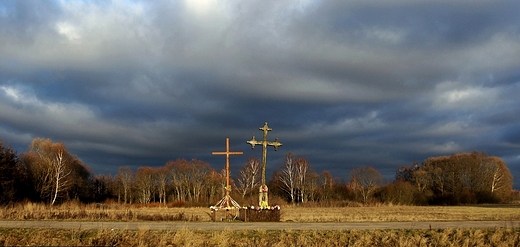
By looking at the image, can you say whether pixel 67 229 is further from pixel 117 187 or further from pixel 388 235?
pixel 117 187

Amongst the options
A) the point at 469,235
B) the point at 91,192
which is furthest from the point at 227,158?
the point at 91,192

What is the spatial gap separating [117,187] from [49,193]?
5576 cm

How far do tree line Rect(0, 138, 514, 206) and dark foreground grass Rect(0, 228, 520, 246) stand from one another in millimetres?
33708

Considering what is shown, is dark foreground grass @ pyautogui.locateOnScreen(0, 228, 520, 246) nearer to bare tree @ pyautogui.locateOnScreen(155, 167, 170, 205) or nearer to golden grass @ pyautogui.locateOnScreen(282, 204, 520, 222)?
golden grass @ pyautogui.locateOnScreen(282, 204, 520, 222)

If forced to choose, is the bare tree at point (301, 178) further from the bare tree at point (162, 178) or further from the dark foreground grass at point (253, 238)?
the dark foreground grass at point (253, 238)

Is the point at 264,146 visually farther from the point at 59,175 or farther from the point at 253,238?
the point at 59,175

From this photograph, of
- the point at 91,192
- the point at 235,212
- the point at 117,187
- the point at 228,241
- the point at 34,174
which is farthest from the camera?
the point at 117,187

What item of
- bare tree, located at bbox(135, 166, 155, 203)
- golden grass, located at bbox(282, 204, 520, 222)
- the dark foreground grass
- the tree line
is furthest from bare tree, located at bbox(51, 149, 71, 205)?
the dark foreground grass

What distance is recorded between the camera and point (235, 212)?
32.8 m

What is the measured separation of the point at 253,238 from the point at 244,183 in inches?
2637

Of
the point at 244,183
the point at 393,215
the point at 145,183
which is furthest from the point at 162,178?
the point at 393,215

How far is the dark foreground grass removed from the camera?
60.9 feet

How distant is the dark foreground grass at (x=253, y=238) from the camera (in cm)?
1856

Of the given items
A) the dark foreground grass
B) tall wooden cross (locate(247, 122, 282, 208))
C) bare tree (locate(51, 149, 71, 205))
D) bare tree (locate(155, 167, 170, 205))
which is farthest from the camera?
bare tree (locate(155, 167, 170, 205))
